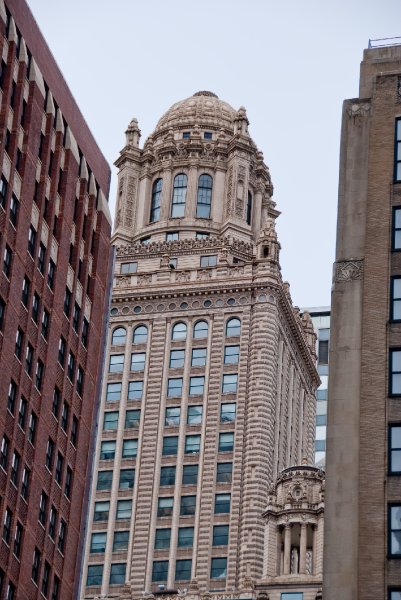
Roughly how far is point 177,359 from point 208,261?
10309mm

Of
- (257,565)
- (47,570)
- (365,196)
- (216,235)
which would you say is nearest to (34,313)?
(47,570)

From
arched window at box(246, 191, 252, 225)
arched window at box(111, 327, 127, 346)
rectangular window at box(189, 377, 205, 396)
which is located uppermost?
arched window at box(246, 191, 252, 225)

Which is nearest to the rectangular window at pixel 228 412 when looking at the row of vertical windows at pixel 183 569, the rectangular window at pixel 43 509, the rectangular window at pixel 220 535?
the rectangular window at pixel 220 535

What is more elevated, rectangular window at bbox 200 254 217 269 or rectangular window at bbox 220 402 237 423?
rectangular window at bbox 200 254 217 269

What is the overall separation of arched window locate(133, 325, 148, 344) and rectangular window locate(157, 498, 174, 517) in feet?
49.8

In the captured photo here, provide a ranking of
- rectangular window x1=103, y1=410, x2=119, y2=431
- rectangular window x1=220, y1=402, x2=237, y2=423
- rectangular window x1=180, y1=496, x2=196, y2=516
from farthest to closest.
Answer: rectangular window x1=103, y1=410, x2=119, y2=431, rectangular window x1=220, y1=402, x2=237, y2=423, rectangular window x1=180, y1=496, x2=196, y2=516

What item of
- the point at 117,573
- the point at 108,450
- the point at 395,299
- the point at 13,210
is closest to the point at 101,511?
the point at 108,450

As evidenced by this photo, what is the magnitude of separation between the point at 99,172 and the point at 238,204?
A: 52.8 metres

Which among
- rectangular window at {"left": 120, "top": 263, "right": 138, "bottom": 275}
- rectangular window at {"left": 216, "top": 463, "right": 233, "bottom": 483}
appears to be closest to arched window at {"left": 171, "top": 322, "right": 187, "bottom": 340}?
rectangular window at {"left": 120, "top": 263, "right": 138, "bottom": 275}

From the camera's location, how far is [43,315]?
89.9 meters

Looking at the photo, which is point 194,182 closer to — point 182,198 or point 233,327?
point 182,198

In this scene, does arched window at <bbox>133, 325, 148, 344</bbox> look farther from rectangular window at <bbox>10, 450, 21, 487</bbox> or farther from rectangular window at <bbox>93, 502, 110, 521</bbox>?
rectangular window at <bbox>10, 450, 21, 487</bbox>

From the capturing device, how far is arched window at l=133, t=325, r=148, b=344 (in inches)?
5620

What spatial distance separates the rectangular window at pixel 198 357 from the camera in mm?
139625
